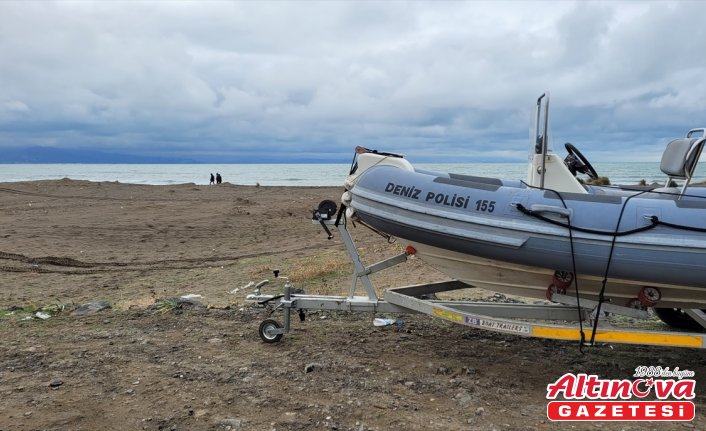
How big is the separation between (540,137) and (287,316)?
2625 millimetres

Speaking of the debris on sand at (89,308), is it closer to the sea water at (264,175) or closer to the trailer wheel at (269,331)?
the trailer wheel at (269,331)

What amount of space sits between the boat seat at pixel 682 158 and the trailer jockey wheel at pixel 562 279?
1084 mm

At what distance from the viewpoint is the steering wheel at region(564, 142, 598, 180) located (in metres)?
4.82

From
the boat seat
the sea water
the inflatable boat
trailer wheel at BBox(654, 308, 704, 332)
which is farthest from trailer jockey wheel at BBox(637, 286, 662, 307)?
the sea water

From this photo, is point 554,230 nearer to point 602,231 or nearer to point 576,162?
point 602,231

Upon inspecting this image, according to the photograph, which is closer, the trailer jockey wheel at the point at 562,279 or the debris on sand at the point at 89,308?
the trailer jockey wheel at the point at 562,279

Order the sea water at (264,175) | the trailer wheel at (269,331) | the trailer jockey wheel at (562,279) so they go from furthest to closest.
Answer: the sea water at (264,175)
the trailer wheel at (269,331)
the trailer jockey wheel at (562,279)

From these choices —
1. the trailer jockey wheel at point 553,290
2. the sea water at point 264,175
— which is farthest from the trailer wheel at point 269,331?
the sea water at point 264,175

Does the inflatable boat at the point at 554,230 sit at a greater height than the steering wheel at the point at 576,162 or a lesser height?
lesser

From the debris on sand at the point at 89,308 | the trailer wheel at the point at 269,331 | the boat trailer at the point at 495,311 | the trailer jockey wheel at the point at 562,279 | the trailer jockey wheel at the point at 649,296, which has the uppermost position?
the trailer jockey wheel at the point at 562,279

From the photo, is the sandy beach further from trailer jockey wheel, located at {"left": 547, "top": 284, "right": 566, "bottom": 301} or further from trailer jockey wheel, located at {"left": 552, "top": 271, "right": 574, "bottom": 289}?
trailer jockey wheel, located at {"left": 552, "top": 271, "right": 574, "bottom": 289}

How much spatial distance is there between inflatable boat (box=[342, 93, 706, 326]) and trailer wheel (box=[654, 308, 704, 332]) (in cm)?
120

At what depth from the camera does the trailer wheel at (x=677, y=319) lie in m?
4.89

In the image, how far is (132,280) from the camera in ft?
26.6
